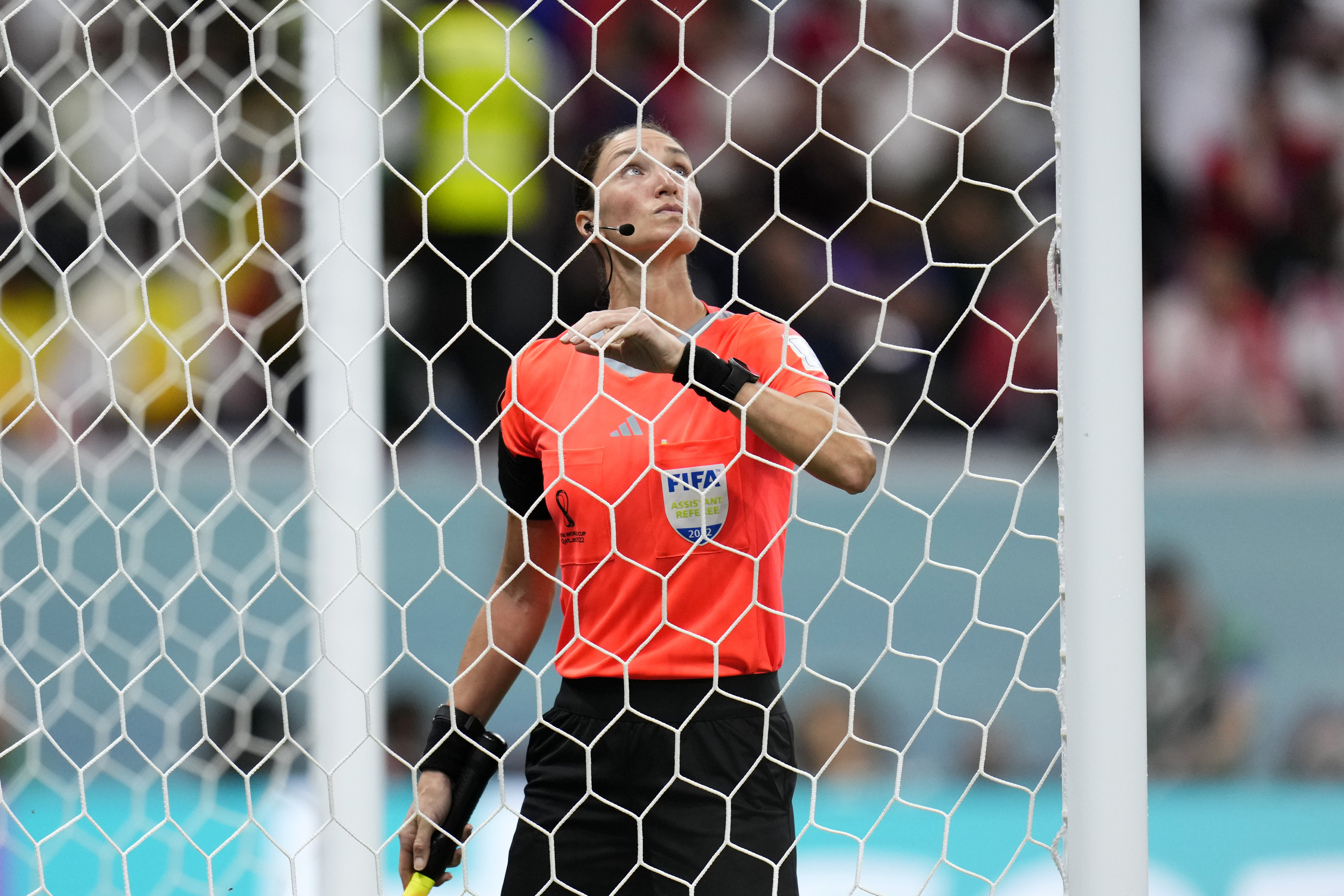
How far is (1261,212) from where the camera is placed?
3.86 metres

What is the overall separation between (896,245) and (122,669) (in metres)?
2.40

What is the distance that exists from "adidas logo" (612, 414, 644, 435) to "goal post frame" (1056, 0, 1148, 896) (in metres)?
0.54

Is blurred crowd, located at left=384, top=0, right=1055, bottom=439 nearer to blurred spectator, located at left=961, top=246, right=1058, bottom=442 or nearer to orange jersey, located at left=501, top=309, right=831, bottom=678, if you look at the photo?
blurred spectator, located at left=961, top=246, right=1058, bottom=442

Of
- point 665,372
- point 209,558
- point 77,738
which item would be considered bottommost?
point 77,738

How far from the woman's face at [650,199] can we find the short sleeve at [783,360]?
135 millimetres

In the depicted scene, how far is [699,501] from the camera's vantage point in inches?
57.4

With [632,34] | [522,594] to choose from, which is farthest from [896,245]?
[522,594]

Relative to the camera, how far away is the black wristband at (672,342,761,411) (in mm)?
1321

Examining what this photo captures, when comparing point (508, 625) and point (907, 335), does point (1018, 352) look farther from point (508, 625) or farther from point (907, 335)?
point (508, 625)

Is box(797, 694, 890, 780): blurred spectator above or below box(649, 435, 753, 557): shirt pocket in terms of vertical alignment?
below

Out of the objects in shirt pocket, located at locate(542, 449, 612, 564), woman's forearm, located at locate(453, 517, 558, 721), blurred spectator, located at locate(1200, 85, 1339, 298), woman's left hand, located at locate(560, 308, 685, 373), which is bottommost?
woman's forearm, located at locate(453, 517, 558, 721)

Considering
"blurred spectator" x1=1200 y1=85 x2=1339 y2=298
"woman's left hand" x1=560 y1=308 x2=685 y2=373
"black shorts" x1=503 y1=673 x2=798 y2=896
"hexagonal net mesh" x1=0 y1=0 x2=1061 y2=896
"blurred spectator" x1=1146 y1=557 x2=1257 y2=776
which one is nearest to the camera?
"woman's left hand" x1=560 y1=308 x2=685 y2=373

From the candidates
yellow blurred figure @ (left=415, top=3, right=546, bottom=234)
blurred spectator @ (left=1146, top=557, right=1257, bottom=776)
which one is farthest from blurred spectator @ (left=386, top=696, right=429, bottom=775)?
blurred spectator @ (left=1146, top=557, right=1257, bottom=776)

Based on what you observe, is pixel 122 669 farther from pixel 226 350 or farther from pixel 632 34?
pixel 632 34
